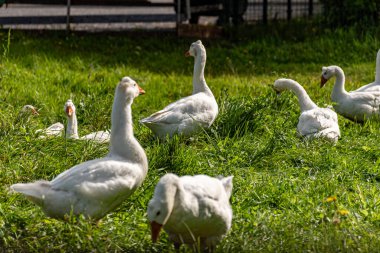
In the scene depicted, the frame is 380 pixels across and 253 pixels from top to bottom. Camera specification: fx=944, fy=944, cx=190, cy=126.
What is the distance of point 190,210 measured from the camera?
575cm

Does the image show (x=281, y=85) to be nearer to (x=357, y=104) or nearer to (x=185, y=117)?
(x=357, y=104)

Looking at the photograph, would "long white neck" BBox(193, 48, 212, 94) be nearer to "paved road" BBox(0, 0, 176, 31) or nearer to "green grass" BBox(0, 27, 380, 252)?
"green grass" BBox(0, 27, 380, 252)

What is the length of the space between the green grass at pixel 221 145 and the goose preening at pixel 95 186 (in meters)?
0.15

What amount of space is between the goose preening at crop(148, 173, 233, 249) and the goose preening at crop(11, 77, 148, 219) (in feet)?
1.52

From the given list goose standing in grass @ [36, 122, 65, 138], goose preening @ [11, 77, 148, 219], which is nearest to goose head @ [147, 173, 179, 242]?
goose preening @ [11, 77, 148, 219]

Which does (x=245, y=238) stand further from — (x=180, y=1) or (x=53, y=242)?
(x=180, y=1)

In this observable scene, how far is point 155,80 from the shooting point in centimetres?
1172

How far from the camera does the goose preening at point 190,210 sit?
18.2ft

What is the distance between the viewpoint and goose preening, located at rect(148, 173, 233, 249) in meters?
5.55

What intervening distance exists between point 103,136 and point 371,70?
5.49 meters

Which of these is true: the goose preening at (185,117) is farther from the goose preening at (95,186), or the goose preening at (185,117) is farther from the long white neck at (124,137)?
the goose preening at (95,186)

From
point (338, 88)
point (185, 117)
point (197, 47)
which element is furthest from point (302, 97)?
point (185, 117)

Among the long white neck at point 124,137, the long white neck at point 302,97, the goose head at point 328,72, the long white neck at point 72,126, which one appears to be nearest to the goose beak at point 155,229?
the long white neck at point 124,137

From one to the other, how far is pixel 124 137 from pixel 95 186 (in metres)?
0.45
